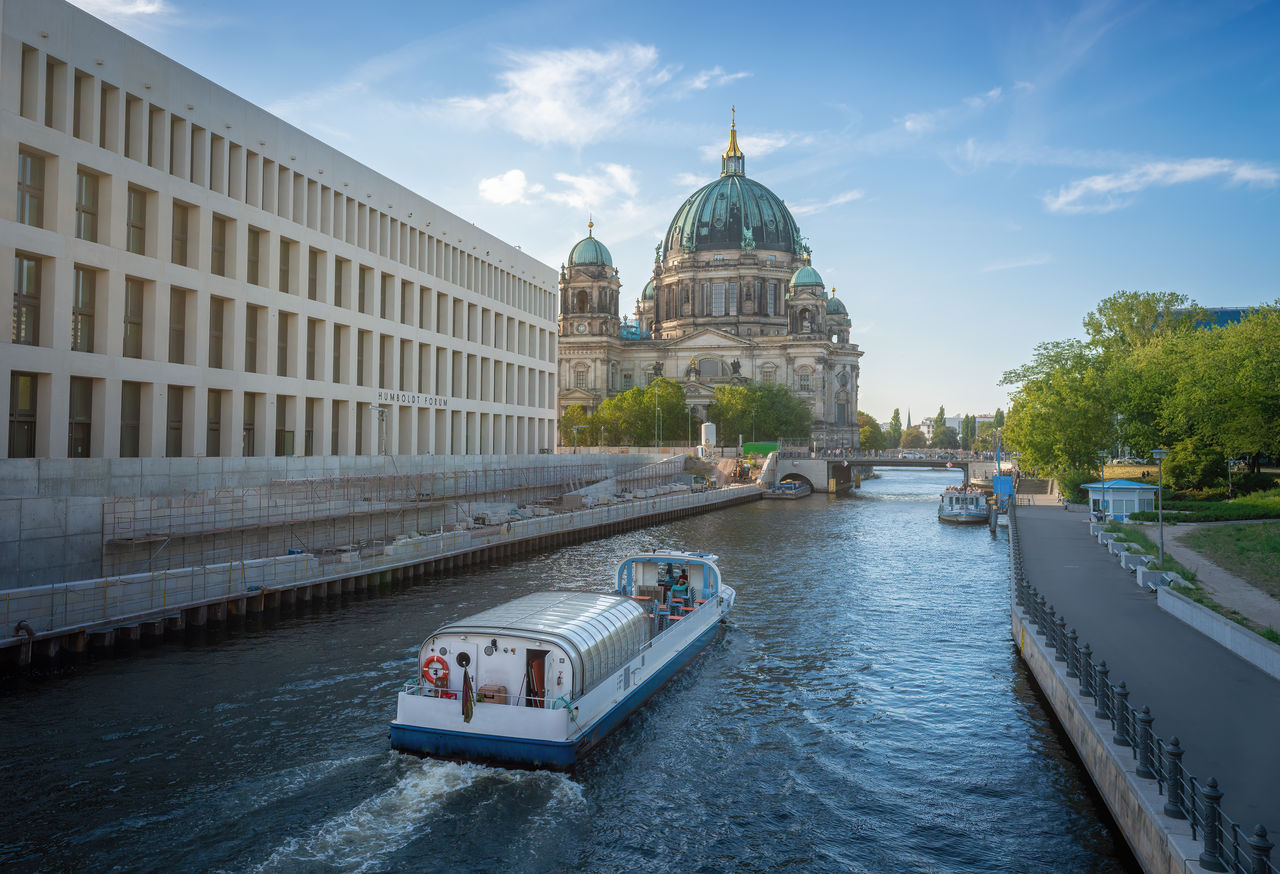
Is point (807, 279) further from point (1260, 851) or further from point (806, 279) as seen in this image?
point (1260, 851)

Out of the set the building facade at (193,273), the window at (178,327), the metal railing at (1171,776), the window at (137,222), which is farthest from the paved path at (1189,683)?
the window at (137,222)

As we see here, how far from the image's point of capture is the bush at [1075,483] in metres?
79.6

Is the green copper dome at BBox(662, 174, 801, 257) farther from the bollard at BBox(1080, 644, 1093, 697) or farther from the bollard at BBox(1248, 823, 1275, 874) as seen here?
the bollard at BBox(1248, 823, 1275, 874)

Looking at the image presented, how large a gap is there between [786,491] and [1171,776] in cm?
10390

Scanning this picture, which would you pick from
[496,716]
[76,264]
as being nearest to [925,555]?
[496,716]

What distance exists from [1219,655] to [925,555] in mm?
37466

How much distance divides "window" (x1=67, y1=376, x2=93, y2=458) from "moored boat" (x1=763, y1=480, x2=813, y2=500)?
279 feet

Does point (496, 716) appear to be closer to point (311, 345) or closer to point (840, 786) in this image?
point (840, 786)

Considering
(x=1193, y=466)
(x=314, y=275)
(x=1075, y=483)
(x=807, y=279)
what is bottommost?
(x=1075, y=483)

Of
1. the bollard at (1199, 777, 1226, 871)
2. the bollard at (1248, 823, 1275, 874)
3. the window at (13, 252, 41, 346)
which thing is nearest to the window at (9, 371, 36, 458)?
the window at (13, 252, 41, 346)

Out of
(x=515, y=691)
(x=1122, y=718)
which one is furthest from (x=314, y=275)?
(x=1122, y=718)

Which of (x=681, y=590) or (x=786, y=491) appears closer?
(x=681, y=590)

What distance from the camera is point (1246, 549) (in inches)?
1581

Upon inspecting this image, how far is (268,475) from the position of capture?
47.0 meters
